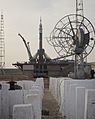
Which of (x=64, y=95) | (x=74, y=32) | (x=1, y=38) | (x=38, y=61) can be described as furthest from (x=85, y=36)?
(x=38, y=61)

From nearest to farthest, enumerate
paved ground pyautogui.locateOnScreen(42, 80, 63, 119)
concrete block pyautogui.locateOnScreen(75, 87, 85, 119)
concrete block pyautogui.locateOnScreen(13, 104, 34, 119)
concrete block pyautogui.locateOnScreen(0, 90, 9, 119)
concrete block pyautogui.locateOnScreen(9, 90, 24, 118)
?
concrete block pyautogui.locateOnScreen(13, 104, 34, 119)
concrete block pyautogui.locateOnScreen(75, 87, 85, 119)
concrete block pyautogui.locateOnScreen(0, 90, 9, 119)
concrete block pyautogui.locateOnScreen(9, 90, 24, 118)
paved ground pyautogui.locateOnScreen(42, 80, 63, 119)

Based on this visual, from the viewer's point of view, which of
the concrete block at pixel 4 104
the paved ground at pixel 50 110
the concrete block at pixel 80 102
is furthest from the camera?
the paved ground at pixel 50 110

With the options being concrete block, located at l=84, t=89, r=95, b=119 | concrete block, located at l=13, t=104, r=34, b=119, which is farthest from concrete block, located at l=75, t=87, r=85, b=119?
concrete block, located at l=13, t=104, r=34, b=119

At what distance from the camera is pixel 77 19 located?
94.8 feet

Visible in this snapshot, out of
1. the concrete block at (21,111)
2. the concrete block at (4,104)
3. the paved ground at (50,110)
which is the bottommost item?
the paved ground at (50,110)

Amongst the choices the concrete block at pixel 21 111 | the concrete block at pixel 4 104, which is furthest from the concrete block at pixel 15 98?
the concrete block at pixel 21 111

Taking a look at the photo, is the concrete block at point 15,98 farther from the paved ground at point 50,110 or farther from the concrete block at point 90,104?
the concrete block at point 90,104

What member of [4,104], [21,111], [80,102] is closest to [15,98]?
[4,104]

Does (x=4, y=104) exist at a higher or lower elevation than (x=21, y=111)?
lower

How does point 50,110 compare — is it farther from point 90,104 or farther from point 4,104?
point 90,104

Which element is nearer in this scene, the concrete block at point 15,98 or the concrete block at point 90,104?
the concrete block at point 90,104

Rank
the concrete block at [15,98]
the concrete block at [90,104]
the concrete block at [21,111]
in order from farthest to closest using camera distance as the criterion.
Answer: the concrete block at [15,98], the concrete block at [90,104], the concrete block at [21,111]

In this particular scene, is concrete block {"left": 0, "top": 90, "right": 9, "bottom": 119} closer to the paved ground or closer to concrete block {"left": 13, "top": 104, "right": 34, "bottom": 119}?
the paved ground

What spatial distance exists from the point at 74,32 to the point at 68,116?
55.7 ft
